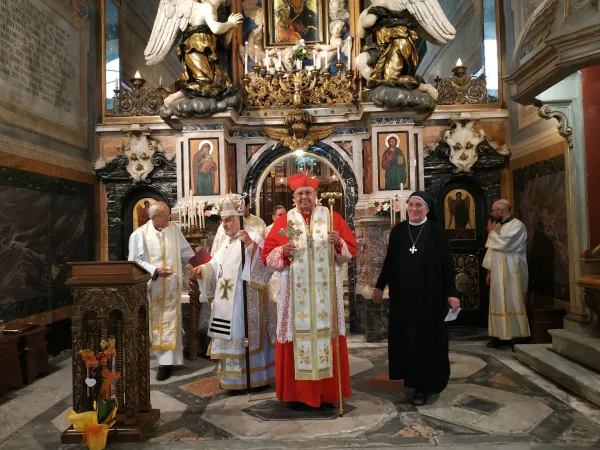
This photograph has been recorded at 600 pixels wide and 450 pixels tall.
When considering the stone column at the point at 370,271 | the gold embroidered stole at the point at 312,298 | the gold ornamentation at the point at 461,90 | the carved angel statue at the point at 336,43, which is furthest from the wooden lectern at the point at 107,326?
the gold ornamentation at the point at 461,90

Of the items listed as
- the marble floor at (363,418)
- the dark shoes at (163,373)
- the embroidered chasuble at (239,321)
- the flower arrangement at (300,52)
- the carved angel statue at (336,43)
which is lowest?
the marble floor at (363,418)

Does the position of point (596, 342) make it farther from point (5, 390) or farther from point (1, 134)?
point (1, 134)

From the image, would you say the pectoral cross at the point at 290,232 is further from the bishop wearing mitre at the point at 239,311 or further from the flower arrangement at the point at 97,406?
the flower arrangement at the point at 97,406

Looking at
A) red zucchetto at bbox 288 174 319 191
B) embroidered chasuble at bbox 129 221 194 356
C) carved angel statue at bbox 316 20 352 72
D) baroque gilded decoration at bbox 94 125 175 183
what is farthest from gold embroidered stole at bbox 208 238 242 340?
carved angel statue at bbox 316 20 352 72

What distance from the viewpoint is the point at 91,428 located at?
3559 millimetres

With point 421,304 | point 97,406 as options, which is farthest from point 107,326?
point 421,304

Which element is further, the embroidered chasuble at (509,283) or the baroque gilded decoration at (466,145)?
the baroque gilded decoration at (466,145)

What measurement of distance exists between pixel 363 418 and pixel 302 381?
616 mm

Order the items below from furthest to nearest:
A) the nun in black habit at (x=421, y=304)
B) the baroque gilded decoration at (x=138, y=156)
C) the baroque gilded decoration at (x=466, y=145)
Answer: the baroque gilded decoration at (x=138, y=156) < the baroque gilded decoration at (x=466, y=145) < the nun in black habit at (x=421, y=304)

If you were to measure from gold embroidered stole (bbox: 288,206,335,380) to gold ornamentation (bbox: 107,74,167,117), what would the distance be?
5244 mm

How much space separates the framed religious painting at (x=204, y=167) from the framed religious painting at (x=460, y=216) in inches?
160

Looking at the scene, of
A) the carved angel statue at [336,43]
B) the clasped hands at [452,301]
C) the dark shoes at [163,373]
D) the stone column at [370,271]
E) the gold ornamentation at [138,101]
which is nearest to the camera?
the clasped hands at [452,301]

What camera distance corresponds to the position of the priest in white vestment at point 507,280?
6707 mm

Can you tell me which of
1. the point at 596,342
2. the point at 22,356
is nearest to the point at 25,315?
the point at 22,356
